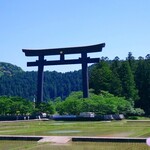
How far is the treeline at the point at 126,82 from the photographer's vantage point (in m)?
64.2

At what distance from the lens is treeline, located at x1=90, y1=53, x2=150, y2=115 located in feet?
211

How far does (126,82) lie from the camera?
213 ft

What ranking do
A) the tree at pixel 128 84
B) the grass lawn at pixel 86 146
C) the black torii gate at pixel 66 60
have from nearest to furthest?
the grass lawn at pixel 86 146 < the black torii gate at pixel 66 60 < the tree at pixel 128 84

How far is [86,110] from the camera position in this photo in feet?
164

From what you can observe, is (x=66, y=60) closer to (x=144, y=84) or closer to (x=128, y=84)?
(x=128, y=84)

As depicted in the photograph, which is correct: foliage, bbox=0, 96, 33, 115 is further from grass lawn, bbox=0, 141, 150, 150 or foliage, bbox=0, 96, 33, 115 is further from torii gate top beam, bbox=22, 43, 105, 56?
grass lawn, bbox=0, 141, 150, 150

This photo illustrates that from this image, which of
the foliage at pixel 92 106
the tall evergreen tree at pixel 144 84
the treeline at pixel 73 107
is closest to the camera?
the foliage at pixel 92 106

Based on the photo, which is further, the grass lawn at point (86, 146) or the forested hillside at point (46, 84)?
the forested hillside at point (46, 84)

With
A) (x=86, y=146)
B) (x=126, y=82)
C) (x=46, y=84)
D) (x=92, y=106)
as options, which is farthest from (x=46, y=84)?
(x=86, y=146)

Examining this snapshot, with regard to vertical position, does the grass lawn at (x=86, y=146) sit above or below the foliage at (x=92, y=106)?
below

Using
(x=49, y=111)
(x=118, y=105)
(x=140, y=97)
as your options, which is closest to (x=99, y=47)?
(x=118, y=105)

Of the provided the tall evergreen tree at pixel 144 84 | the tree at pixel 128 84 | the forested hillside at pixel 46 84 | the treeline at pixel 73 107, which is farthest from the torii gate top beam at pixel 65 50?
the forested hillside at pixel 46 84

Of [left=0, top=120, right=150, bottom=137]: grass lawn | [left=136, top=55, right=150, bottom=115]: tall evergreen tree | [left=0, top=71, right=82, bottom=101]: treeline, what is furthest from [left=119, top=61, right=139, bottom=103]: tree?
[left=0, top=71, right=82, bottom=101]: treeline

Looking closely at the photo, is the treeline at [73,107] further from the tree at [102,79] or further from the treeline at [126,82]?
the tree at [102,79]
